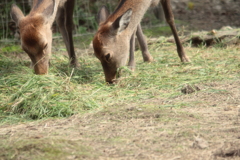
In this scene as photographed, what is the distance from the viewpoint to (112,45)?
230 inches

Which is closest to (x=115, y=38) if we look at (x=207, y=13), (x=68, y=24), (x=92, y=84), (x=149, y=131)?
(x=92, y=84)

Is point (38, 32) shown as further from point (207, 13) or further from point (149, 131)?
point (207, 13)

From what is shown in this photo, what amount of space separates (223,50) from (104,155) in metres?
6.09

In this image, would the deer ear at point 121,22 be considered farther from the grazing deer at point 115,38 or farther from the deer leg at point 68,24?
the deer leg at point 68,24

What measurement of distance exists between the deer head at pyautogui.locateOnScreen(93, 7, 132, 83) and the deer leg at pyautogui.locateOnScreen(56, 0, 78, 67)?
161 cm

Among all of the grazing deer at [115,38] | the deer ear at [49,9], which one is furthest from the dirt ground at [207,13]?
the deer ear at [49,9]

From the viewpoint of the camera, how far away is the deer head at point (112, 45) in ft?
18.6

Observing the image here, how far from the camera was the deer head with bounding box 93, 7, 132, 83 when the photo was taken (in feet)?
18.6

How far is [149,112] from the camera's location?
4.10m

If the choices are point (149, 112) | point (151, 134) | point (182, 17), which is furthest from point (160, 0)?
point (182, 17)

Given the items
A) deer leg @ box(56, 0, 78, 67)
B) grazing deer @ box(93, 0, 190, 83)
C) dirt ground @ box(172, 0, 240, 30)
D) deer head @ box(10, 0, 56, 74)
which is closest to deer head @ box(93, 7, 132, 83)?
grazing deer @ box(93, 0, 190, 83)

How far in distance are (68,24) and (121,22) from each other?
2007 mm

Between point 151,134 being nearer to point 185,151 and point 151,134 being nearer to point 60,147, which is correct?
point 185,151

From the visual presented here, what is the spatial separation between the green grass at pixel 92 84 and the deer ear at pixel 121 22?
2.27ft
